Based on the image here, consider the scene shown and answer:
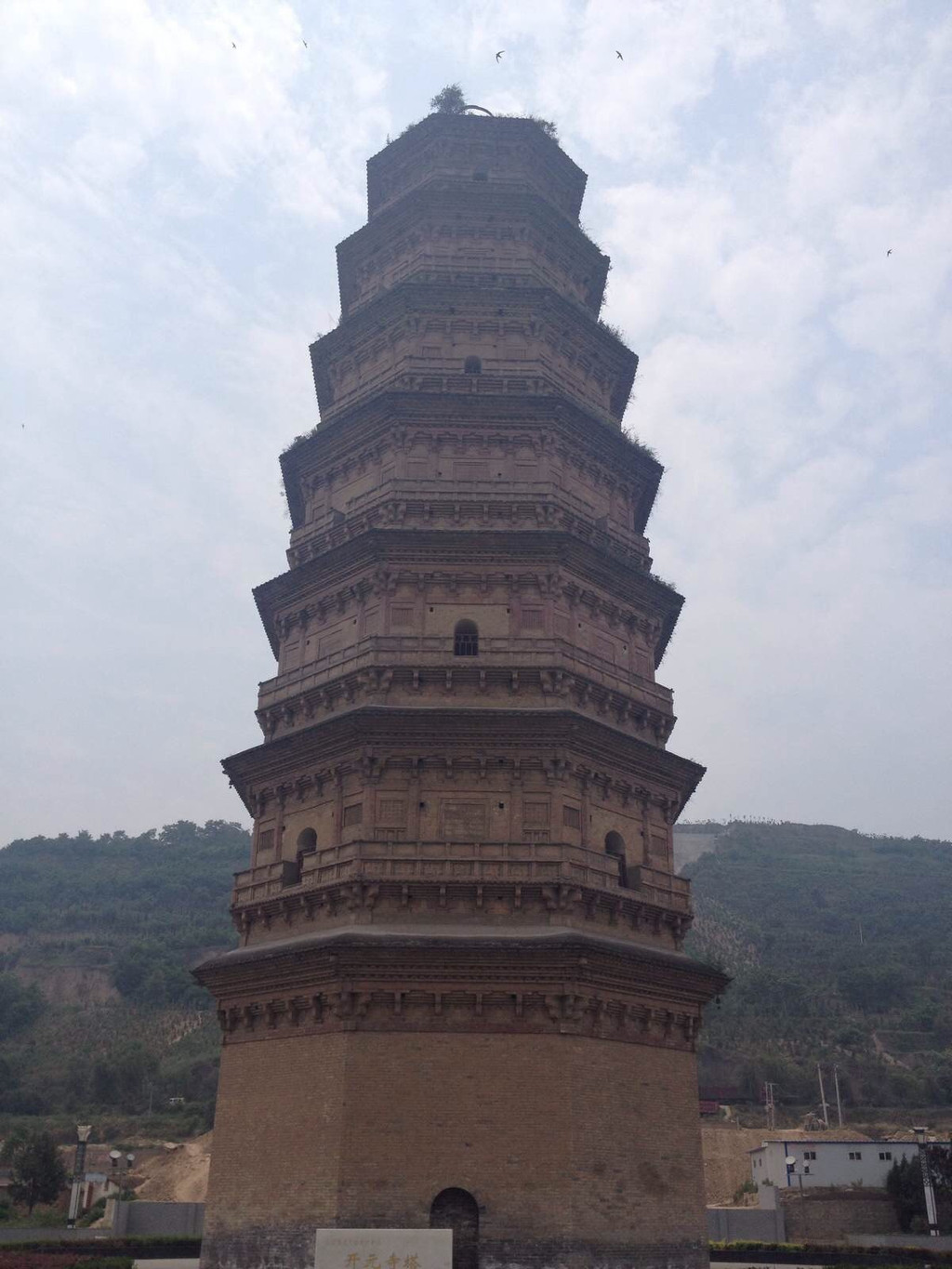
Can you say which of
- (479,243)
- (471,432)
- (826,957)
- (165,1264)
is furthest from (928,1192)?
(826,957)

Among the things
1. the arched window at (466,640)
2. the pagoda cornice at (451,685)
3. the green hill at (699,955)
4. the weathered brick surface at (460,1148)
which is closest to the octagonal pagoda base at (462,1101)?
the weathered brick surface at (460,1148)

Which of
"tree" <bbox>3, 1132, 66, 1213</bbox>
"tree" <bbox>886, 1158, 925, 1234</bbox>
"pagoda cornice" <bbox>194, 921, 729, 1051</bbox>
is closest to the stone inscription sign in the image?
"pagoda cornice" <bbox>194, 921, 729, 1051</bbox>

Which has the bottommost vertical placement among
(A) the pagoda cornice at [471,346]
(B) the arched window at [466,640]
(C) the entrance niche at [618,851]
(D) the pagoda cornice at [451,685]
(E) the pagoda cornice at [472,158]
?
(C) the entrance niche at [618,851]

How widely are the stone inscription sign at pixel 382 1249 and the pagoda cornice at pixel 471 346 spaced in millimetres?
17592

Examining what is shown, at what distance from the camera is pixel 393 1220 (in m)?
18.3

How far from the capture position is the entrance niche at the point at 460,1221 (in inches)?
721

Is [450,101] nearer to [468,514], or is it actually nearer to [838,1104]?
[468,514]

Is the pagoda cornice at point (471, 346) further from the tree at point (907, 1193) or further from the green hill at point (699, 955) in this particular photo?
the tree at point (907, 1193)

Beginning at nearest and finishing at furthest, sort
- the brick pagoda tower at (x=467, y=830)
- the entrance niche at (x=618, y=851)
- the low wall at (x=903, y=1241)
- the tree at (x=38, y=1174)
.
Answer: the brick pagoda tower at (x=467, y=830) < the entrance niche at (x=618, y=851) < the low wall at (x=903, y=1241) < the tree at (x=38, y=1174)

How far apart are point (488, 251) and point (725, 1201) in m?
51.5

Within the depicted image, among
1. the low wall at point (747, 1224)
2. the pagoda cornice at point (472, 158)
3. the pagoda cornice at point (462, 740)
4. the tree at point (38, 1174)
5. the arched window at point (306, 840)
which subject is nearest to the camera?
the pagoda cornice at point (462, 740)

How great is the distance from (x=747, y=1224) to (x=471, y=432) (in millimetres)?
32858

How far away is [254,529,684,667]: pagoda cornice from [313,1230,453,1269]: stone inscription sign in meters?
12.7

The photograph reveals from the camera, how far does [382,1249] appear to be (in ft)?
52.0
